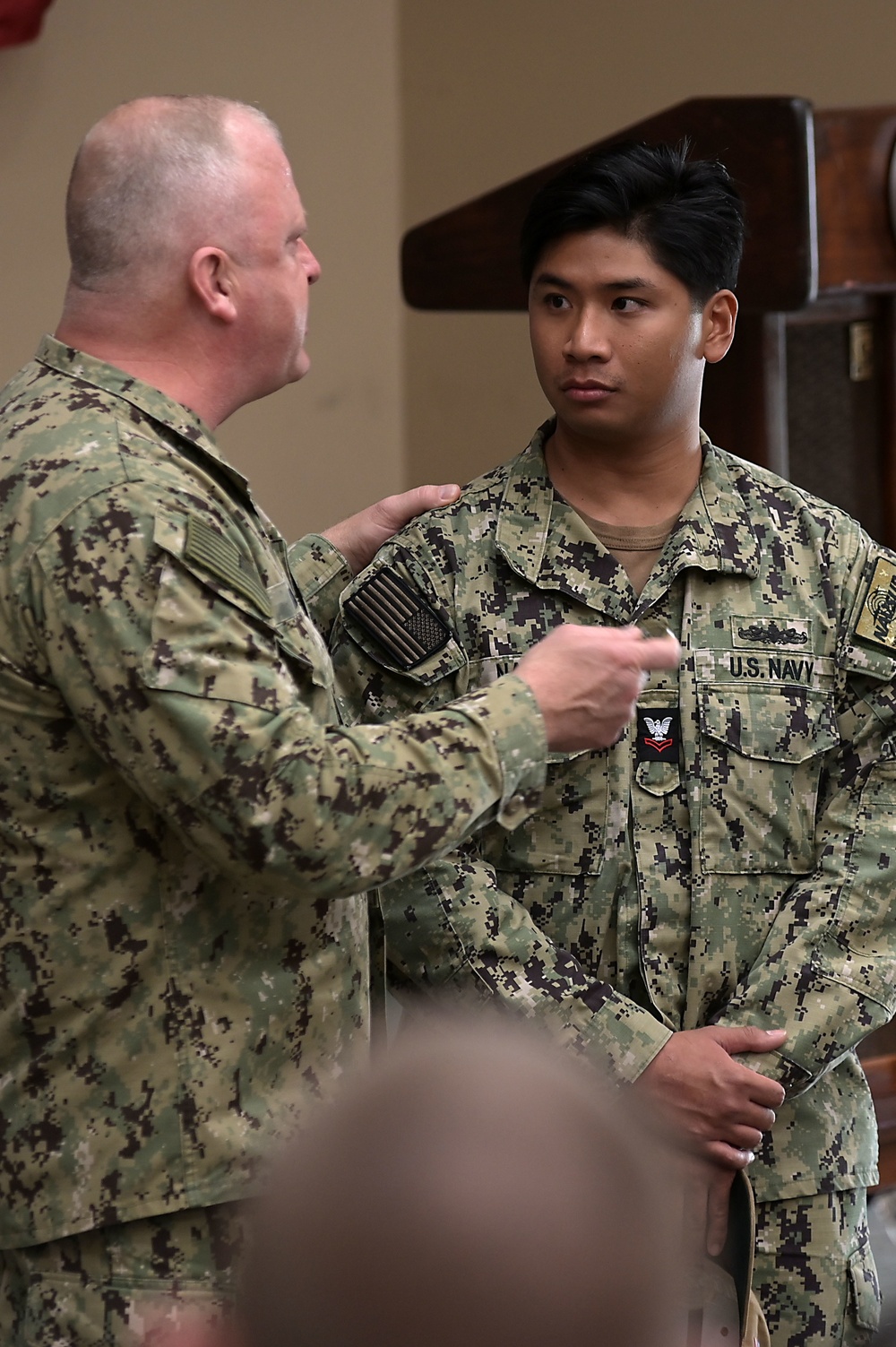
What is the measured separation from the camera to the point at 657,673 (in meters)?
1.75

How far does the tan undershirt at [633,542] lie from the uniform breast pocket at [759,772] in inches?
6.3

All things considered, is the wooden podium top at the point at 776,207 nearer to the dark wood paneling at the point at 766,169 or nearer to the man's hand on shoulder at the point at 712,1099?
the dark wood paneling at the point at 766,169

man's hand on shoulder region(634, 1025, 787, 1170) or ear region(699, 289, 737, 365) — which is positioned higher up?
ear region(699, 289, 737, 365)

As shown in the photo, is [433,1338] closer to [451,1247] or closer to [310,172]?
[451,1247]

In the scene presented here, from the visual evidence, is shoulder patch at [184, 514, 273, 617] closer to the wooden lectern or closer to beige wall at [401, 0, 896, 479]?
the wooden lectern

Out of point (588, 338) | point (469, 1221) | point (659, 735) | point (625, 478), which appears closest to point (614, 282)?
point (588, 338)

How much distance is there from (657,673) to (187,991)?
675 millimetres

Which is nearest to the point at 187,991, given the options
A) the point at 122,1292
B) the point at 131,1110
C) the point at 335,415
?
the point at 131,1110

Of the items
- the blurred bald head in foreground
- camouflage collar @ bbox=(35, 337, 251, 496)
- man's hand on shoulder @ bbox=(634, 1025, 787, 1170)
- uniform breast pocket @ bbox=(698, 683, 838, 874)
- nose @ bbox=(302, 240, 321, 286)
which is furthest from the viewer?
uniform breast pocket @ bbox=(698, 683, 838, 874)

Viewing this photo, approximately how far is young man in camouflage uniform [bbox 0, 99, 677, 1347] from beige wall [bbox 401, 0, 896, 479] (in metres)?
2.35

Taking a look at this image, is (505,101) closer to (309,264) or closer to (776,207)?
(776,207)

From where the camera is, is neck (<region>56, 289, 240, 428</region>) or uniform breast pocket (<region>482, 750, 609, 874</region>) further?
uniform breast pocket (<region>482, 750, 609, 874</region>)

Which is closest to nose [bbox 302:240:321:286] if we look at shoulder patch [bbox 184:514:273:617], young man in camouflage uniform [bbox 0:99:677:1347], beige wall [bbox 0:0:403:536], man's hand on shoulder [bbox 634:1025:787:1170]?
young man in camouflage uniform [bbox 0:99:677:1347]

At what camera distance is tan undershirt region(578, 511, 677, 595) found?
180cm
